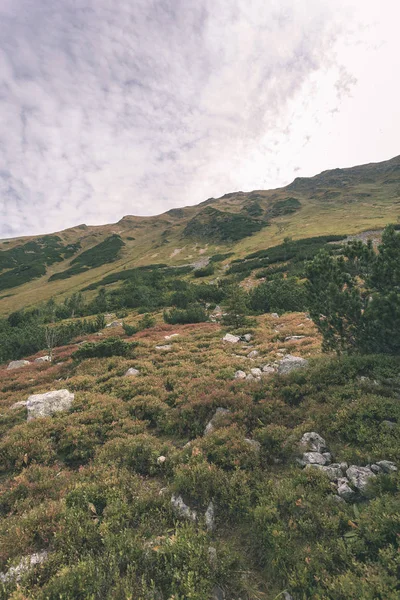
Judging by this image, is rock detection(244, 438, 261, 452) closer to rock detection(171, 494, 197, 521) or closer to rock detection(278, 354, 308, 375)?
rock detection(171, 494, 197, 521)

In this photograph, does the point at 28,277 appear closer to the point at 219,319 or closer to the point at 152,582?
the point at 219,319

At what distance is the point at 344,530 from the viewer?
418 cm

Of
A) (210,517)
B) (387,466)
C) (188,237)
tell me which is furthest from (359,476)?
(188,237)

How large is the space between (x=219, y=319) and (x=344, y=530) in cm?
2050

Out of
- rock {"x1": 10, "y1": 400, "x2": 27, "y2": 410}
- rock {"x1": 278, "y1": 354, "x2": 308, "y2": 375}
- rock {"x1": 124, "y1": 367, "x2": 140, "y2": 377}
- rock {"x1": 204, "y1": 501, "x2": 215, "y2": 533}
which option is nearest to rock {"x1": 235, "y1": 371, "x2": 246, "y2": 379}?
rock {"x1": 278, "y1": 354, "x2": 308, "y2": 375}

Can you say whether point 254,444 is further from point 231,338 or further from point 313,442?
point 231,338

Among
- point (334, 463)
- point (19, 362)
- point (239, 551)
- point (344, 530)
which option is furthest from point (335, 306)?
point (19, 362)

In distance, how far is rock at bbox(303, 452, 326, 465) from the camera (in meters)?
5.61

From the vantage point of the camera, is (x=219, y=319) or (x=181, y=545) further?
(x=219, y=319)

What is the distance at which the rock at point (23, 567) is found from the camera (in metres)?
4.07

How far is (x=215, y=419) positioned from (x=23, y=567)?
16.7 feet

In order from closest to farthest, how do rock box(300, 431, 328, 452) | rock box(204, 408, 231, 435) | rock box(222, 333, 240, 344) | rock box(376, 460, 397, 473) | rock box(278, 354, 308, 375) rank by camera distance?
rock box(376, 460, 397, 473)
rock box(300, 431, 328, 452)
rock box(204, 408, 231, 435)
rock box(278, 354, 308, 375)
rock box(222, 333, 240, 344)

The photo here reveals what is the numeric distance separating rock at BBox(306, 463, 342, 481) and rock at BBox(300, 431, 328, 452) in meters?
0.54

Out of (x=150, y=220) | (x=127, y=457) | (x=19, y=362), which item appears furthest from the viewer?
(x=150, y=220)
